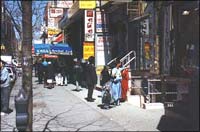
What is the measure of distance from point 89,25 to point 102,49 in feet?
5.31

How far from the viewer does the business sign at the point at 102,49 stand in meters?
30.9

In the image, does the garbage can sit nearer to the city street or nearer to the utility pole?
the utility pole

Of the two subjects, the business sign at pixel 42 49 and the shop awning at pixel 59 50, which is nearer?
the shop awning at pixel 59 50

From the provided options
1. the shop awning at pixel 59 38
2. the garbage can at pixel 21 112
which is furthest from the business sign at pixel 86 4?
the garbage can at pixel 21 112

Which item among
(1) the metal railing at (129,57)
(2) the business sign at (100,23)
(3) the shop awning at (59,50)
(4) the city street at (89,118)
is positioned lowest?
(4) the city street at (89,118)

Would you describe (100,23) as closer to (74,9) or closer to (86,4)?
(86,4)

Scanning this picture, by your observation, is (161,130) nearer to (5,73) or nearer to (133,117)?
(133,117)

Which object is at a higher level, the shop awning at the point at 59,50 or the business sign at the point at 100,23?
the business sign at the point at 100,23

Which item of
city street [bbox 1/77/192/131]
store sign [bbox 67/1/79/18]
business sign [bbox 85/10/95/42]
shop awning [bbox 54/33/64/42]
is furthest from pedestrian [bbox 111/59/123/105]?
shop awning [bbox 54/33/64/42]

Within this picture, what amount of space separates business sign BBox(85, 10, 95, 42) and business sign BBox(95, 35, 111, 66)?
0.43m

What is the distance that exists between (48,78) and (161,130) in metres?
19.5

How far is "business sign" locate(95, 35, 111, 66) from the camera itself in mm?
30906

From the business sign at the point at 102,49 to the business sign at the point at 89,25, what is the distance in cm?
A: 43

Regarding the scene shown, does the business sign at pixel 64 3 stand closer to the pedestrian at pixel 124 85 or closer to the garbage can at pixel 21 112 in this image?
the pedestrian at pixel 124 85
